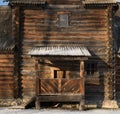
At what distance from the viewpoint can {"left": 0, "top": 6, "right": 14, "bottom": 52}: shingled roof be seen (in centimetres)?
2234

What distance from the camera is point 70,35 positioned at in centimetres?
2248

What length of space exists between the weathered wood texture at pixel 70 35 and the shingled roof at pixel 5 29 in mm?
885

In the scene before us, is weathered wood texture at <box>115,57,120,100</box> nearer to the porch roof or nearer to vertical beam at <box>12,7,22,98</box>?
the porch roof

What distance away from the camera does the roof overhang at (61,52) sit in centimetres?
2022

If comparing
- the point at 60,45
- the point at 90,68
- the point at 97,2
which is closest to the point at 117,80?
the point at 90,68

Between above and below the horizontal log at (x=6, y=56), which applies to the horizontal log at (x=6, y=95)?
below

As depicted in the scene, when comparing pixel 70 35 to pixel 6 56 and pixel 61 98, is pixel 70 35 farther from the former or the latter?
pixel 61 98

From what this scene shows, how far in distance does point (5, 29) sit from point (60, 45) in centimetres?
414

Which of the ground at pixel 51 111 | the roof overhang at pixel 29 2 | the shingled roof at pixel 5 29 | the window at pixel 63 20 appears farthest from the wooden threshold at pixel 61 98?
the roof overhang at pixel 29 2

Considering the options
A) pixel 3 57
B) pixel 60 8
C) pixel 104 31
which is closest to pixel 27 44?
pixel 3 57

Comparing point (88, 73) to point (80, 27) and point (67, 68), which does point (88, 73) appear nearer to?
point (67, 68)

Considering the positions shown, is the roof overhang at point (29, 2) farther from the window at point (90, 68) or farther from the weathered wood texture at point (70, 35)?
the window at point (90, 68)

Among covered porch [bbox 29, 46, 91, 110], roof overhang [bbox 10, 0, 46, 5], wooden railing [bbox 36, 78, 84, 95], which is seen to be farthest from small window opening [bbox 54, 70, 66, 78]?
roof overhang [bbox 10, 0, 46, 5]

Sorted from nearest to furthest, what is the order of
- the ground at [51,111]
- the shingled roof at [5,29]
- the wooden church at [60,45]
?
the ground at [51,111]
the wooden church at [60,45]
the shingled roof at [5,29]
